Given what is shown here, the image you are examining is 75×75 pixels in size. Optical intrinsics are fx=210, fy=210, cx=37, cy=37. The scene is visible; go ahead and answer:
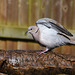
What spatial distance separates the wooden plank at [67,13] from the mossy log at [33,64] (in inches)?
53.3

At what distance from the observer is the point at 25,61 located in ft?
9.66

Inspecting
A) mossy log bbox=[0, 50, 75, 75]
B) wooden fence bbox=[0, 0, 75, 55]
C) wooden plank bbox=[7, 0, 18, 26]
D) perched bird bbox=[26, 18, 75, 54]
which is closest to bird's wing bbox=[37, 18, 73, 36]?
perched bird bbox=[26, 18, 75, 54]

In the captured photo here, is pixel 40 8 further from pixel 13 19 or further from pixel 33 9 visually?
pixel 13 19

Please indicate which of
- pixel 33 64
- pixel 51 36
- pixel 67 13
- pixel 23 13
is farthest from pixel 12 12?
pixel 33 64

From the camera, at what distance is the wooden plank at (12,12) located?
4.46m

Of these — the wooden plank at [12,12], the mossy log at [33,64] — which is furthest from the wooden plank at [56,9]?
the mossy log at [33,64]

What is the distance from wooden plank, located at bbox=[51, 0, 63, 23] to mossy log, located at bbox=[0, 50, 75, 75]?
55.3 inches

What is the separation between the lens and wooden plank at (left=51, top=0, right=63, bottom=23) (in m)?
4.28

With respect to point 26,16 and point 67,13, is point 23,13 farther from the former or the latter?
point 67,13

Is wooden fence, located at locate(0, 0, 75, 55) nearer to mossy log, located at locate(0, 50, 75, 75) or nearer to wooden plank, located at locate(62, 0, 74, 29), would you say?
wooden plank, located at locate(62, 0, 74, 29)

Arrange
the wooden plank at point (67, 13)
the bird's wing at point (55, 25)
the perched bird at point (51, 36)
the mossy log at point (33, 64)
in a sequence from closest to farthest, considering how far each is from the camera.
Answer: the mossy log at point (33, 64)
the bird's wing at point (55, 25)
the perched bird at point (51, 36)
the wooden plank at point (67, 13)

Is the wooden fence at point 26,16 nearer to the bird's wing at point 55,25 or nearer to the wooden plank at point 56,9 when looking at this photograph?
the wooden plank at point 56,9

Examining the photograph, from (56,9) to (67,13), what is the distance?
242 mm

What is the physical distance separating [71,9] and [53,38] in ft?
3.68
